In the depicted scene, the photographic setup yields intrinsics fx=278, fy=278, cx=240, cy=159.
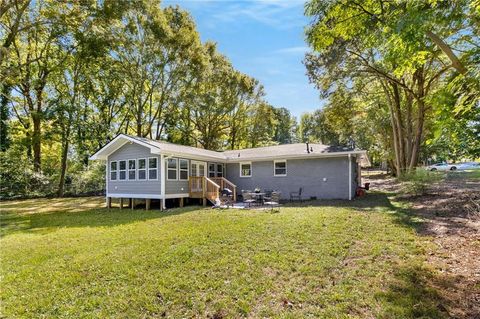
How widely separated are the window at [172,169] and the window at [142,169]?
1.45 m

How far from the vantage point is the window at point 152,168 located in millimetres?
14266

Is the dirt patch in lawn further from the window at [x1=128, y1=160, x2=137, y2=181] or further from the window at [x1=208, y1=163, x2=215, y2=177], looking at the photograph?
the window at [x1=128, y1=160, x2=137, y2=181]

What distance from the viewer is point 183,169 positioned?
15.2 meters

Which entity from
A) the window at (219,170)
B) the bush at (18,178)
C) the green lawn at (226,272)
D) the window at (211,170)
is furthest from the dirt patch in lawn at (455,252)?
the bush at (18,178)

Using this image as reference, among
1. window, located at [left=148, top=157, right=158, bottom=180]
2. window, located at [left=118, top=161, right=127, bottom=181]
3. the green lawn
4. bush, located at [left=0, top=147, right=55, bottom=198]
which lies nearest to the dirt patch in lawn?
the green lawn

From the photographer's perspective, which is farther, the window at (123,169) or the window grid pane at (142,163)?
the window at (123,169)

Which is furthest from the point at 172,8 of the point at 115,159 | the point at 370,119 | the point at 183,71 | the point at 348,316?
the point at 348,316

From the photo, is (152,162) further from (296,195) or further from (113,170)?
(296,195)

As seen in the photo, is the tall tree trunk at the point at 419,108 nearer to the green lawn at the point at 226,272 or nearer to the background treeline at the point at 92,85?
the green lawn at the point at 226,272

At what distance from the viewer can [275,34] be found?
10.8 metres

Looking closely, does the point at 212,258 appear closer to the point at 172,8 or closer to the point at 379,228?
the point at 379,228

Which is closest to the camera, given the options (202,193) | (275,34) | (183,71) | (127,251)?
(127,251)

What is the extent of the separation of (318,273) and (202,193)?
10497mm

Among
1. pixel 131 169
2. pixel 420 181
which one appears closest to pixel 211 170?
pixel 131 169
